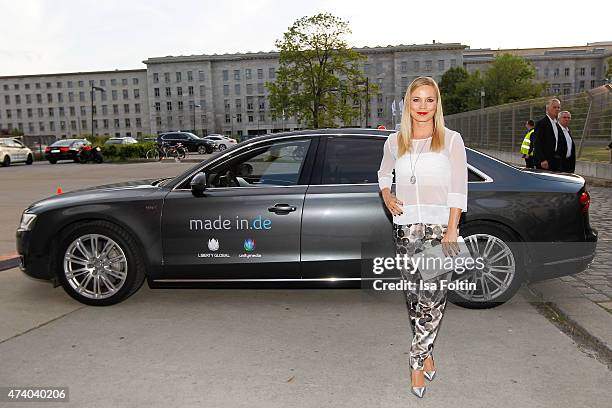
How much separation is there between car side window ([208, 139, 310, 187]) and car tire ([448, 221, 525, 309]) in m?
1.56

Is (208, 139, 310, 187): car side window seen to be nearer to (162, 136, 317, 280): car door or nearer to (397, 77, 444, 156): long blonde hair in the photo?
(162, 136, 317, 280): car door

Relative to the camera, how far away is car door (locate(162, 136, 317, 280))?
14.8 feet

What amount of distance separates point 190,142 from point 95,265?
41561 millimetres

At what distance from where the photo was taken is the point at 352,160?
4637 millimetres

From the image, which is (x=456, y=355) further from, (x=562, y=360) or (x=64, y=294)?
(x=64, y=294)

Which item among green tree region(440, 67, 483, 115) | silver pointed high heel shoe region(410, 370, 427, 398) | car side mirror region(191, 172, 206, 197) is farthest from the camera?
green tree region(440, 67, 483, 115)

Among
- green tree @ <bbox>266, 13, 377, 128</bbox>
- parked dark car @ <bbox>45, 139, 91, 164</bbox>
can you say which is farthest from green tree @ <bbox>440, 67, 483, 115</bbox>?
parked dark car @ <bbox>45, 139, 91, 164</bbox>

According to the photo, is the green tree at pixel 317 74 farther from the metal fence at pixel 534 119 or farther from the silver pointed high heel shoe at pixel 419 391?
the silver pointed high heel shoe at pixel 419 391

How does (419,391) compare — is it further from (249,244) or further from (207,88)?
(207,88)

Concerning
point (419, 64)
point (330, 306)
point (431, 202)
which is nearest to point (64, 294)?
point (330, 306)

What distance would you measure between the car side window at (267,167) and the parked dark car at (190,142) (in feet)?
132

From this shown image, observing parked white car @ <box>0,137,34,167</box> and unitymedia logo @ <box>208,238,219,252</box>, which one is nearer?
unitymedia logo @ <box>208,238,219,252</box>

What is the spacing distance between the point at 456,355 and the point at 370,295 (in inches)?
60.8

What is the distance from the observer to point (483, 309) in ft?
15.1
